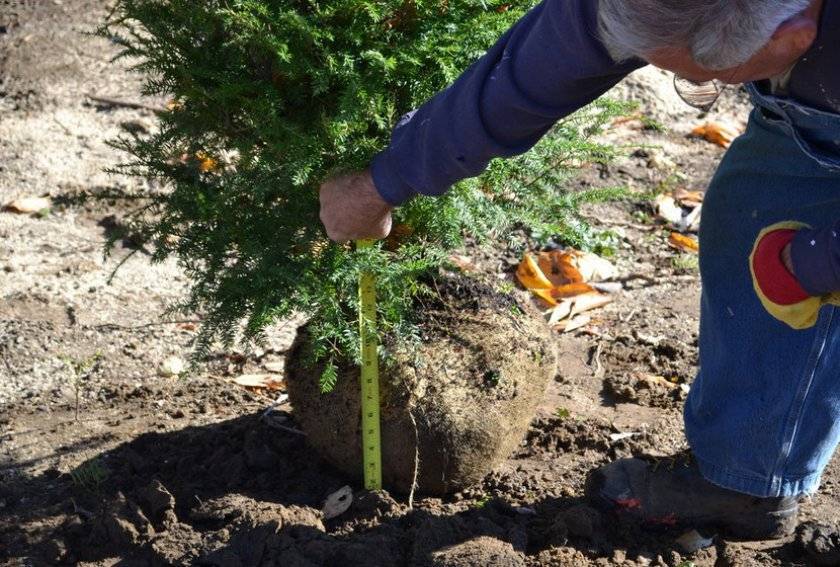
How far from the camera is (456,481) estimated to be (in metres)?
3.30

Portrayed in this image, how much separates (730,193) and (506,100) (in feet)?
2.78

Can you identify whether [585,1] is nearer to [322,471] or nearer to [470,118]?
[470,118]

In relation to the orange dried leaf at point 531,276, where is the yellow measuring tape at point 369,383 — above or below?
below

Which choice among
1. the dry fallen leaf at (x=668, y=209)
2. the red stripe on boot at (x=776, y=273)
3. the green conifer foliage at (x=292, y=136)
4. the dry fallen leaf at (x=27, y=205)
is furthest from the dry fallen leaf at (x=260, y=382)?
the dry fallen leaf at (x=668, y=209)

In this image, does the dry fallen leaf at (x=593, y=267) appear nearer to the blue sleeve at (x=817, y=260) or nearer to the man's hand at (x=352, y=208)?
the man's hand at (x=352, y=208)

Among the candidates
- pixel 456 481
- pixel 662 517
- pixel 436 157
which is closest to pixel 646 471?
pixel 662 517

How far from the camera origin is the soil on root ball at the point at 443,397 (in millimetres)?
3213

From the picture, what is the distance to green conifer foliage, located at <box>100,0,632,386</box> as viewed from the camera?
2828 millimetres

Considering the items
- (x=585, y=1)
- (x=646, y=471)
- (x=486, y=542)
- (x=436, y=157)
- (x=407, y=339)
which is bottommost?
(x=486, y=542)

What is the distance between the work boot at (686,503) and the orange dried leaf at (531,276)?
1590mm

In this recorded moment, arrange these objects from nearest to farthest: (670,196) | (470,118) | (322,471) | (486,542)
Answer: (470,118) < (486,542) < (322,471) < (670,196)

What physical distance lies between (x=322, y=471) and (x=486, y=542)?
0.68 m

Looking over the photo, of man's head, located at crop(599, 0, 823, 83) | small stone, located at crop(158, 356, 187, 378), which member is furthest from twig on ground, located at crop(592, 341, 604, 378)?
man's head, located at crop(599, 0, 823, 83)

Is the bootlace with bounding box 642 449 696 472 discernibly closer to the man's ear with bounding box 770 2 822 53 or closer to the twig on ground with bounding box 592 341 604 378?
the twig on ground with bounding box 592 341 604 378
